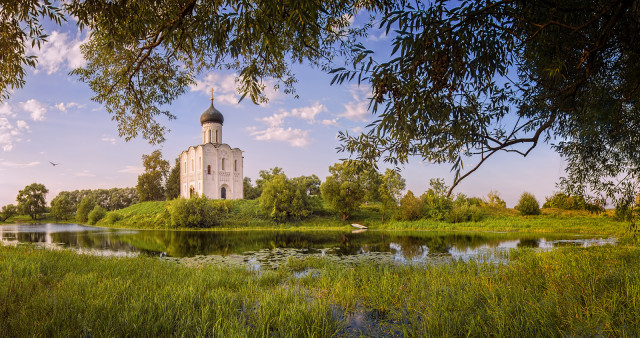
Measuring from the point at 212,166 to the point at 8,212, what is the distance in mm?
53397

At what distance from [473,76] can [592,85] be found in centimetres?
373

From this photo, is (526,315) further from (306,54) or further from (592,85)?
(306,54)

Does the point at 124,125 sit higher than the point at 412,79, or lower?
higher

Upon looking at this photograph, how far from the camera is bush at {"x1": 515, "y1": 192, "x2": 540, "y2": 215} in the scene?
32938 millimetres

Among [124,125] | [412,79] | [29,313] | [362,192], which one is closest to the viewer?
[412,79]

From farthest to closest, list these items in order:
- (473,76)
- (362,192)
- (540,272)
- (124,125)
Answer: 1. (362,192)
2. (124,125)
3. (540,272)
4. (473,76)

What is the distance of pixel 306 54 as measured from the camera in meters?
7.08

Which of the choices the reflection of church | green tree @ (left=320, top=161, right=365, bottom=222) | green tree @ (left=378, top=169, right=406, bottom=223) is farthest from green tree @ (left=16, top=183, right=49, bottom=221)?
green tree @ (left=378, top=169, right=406, bottom=223)

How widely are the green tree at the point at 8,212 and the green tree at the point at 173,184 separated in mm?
39626

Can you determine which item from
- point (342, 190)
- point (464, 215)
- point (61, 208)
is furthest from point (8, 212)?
point (464, 215)

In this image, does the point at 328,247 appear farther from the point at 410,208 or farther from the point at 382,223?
the point at 410,208

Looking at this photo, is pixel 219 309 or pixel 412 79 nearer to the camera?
pixel 412 79

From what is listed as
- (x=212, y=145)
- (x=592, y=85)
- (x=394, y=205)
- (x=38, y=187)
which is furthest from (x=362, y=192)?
(x=38, y=187)

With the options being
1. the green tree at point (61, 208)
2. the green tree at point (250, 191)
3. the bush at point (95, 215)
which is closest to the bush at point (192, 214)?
the bush at point (95, 215)
